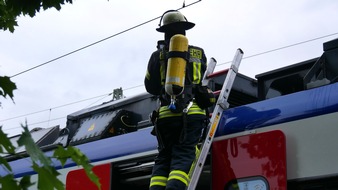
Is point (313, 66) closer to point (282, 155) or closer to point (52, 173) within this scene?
point (282, 155)

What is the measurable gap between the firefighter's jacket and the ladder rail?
0.10 m

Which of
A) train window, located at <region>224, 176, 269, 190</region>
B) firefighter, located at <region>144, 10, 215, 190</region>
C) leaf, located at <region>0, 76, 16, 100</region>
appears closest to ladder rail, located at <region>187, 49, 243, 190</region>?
firefighter, located at <region>144, 10, 215, 190</region>

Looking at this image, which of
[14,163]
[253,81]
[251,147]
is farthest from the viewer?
[14,163]

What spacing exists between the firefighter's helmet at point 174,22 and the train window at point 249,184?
1210 millimetres

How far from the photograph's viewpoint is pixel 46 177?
1.22 metres

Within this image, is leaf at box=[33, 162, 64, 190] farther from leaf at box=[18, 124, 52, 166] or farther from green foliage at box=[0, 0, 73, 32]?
green foliage at box=[0, 0, 73, 32]

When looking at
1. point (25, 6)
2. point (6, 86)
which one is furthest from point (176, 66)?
point (6, 86)

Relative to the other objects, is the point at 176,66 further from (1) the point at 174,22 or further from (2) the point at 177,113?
(1) the point at 174,22

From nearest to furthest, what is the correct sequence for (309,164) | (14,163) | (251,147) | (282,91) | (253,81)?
(309,164)
(251,147)
(282,91)
(253,81)
(14,163)

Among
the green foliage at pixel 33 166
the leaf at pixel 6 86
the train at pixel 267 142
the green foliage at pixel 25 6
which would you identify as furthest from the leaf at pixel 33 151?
the train at pixel 267 142

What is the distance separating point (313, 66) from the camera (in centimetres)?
385

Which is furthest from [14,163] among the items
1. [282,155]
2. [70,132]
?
[282,155]

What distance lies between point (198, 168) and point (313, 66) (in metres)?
1.10

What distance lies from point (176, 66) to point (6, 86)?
92.7 inches
